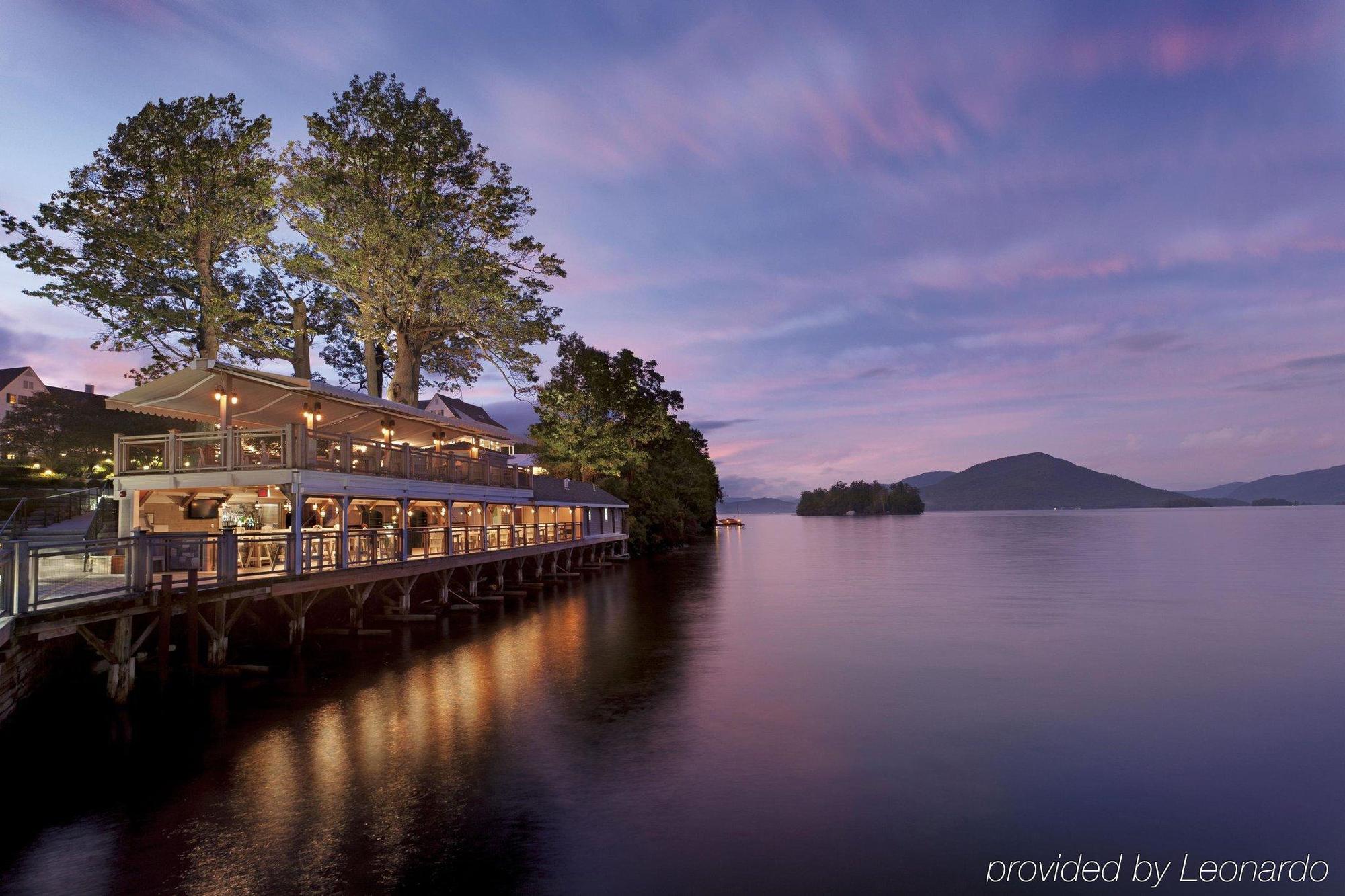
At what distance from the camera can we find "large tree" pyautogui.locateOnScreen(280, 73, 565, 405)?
30.1m

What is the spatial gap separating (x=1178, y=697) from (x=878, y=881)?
11.6 meters

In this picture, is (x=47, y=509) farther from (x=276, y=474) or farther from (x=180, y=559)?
(x=180, y=559)

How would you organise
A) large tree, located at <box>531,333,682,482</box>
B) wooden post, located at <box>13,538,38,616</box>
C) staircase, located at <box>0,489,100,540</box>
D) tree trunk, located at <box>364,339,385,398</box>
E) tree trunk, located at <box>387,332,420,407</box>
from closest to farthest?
1. wooden post, located at <box>13,538,38,616</box>
2. staircase, located at <box>0,489,100,540</box>
3. tree trunk, located at <box>387,332,420,407</box>
4. tree trunk, located at <box>364,339,385,398</box>
5. large tree, located at <box>531,333,682,482</box>

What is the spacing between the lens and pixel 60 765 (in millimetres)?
10766

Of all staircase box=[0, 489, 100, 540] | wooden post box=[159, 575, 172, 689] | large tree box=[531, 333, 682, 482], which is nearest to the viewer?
wooden post box=[159, 575, 172, 689]

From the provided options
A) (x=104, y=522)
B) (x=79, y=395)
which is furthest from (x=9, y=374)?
(x=104, y=522)

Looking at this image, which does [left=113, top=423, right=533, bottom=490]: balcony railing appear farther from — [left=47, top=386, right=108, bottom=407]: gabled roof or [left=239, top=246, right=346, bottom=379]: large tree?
[left=47, top=386, right=108, bottom=407]: gabled roof

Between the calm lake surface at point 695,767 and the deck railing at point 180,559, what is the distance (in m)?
2.15

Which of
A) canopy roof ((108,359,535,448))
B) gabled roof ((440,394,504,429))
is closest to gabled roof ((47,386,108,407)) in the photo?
gabled roof ((440,394,504,429))

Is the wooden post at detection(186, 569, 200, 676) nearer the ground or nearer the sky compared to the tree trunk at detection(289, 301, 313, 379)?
nearer the ground

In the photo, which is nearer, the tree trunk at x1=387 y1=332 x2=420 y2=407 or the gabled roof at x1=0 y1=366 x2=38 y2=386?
the tree trunk at x1=387 y1=332 x2=420 y2=407

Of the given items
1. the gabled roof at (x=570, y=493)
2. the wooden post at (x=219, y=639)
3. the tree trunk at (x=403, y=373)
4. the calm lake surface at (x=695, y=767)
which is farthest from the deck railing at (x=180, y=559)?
the gabled roof at (x=570, y=493)

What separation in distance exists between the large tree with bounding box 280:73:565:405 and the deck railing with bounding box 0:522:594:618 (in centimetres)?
1090

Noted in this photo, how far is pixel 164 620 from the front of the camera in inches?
551
